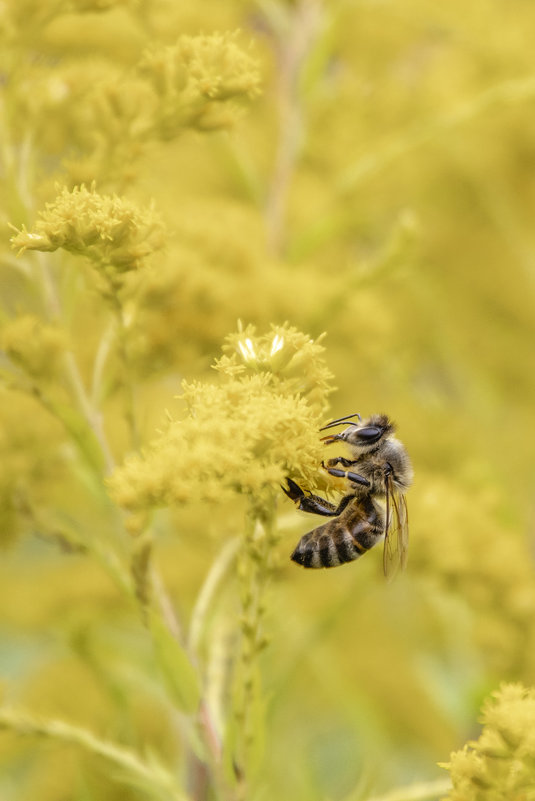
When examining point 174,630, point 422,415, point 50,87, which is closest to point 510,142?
point 422,415

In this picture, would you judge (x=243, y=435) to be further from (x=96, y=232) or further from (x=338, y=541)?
(x=338, y=541)

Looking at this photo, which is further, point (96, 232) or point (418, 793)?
point (418, 793)

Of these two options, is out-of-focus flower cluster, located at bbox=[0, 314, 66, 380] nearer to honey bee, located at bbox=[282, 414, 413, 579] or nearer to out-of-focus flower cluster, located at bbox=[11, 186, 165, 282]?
out-of-focus flower cluster, located at bbox=[11, 186, 165, 282]

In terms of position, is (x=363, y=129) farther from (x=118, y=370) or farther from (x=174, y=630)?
(x=174, y=630)

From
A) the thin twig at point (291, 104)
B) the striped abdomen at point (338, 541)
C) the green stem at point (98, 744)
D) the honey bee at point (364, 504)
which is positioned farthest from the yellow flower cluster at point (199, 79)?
the thin twig at point (291, 104)

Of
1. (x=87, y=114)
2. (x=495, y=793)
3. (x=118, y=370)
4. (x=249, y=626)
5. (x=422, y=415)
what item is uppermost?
(x=422, y=415)

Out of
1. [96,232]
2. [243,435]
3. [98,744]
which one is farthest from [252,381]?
[98,744]
